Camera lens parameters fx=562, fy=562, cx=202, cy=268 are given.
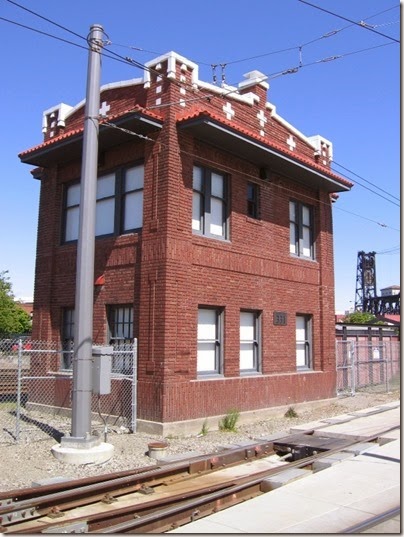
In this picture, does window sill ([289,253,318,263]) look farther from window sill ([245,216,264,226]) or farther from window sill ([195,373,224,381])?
window sill ([195,373,224,381])

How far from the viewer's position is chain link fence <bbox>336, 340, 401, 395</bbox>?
67.9ft

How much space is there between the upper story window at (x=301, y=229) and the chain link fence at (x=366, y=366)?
16.3 feet

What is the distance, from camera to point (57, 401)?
48.4 feet

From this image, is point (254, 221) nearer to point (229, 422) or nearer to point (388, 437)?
point (229, 422)

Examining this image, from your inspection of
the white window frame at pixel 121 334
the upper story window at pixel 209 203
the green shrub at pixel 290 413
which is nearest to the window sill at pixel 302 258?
the upper story window at pixel 209 203

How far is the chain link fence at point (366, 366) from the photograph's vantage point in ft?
67.9

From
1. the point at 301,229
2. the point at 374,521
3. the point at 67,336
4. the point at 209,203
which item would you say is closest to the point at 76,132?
the point at 209,203

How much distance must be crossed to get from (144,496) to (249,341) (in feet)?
23.5

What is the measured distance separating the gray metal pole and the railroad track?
1.89 meters

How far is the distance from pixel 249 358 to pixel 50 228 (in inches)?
259

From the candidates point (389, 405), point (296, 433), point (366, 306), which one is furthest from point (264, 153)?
point (366, 306)

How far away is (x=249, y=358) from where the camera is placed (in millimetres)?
14758

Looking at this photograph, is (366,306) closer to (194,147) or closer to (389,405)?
(389,405)

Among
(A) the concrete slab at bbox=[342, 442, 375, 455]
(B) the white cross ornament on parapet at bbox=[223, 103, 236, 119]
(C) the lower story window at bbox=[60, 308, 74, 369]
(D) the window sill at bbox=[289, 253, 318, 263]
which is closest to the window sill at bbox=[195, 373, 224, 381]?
(A) the concrete slab at bbox=[342, 442, 375, 455]
